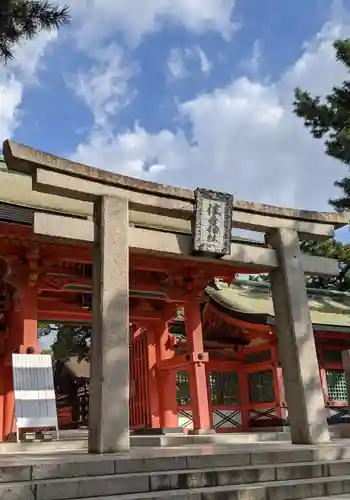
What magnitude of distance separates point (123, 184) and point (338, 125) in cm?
1285

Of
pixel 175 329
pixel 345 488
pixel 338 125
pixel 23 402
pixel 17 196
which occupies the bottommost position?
pixel 345 488

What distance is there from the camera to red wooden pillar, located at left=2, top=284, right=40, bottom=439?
961 cm

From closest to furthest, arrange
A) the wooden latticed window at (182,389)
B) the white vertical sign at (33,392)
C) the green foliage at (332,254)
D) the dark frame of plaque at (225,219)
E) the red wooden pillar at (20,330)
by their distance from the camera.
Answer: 1. the dark frame of plaque at (225,219)
2. the white vertical sign at (33,392)
3. the red wooden pillar at (20,330)
4. the wooden latticed window at (182,389)
5. the green foliage at (332,254)

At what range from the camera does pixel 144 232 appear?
295 inches

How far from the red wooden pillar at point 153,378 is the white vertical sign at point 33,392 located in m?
4.43

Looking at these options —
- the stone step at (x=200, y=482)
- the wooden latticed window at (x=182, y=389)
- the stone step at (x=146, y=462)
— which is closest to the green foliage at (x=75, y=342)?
the wooden latticed window at (x=182, y=389)

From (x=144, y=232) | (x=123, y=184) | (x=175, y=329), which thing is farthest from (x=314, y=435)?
(x=175, y=329)

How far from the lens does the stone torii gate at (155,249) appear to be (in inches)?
253

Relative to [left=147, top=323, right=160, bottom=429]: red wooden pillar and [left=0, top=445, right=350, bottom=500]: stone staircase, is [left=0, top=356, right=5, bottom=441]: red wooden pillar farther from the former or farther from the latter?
[left=0, top=445, right=350, bottom=500]: stone staircase

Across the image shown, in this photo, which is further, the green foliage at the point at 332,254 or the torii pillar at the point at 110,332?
the green foliage at the point at 332,254

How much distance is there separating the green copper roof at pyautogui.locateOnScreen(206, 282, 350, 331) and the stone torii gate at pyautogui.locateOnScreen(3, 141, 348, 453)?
482 cm

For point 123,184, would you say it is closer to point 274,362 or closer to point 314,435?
point 314,435

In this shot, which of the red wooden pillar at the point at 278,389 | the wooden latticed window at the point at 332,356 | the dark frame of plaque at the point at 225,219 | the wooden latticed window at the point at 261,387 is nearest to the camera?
the dark frame of plaque at the point at 225,219

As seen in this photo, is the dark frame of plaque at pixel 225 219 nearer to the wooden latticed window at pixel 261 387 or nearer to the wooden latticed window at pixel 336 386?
the wooden latticed window at pixel 261 387
